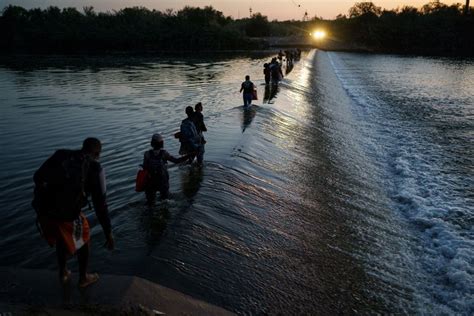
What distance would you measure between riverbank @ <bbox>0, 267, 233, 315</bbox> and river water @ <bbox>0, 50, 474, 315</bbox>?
26 cm

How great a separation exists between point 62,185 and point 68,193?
121 millimetres

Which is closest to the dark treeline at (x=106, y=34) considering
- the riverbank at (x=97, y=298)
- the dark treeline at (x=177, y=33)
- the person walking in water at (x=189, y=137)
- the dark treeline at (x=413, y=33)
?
the dark treeline at (x=177, y=33)

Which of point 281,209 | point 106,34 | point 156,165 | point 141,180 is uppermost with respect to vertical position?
point 106,34

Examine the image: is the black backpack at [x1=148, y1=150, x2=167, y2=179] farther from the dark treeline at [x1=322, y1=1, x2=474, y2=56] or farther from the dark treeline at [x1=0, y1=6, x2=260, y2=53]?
the dark treeline at [x1=322, y1=1, x2=474, y2=56]

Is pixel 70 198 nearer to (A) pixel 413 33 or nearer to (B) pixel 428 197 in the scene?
(B) pixel 428 197

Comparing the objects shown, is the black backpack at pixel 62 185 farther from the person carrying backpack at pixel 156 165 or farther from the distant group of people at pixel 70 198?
the person carrying backpack at pixel 156 165

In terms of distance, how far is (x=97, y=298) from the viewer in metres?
4.91

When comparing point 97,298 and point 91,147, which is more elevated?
point 91,147

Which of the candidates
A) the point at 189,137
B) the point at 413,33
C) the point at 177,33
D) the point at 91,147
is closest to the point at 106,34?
the point at 177,33

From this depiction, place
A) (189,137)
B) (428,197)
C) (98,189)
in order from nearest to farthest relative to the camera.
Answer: (98,189)
(189,137)
(428,197)

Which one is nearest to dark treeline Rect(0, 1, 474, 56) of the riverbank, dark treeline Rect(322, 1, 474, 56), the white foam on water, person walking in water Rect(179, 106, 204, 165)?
dark treeline Rect(322, 1, 474, 56)

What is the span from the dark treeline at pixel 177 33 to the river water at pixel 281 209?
7949 centimetres

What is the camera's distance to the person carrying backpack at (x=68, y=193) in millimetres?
4430

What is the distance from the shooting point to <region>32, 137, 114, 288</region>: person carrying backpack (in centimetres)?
443
